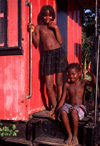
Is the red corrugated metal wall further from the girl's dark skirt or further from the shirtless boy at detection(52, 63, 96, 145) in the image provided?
the shirtless boy at detection(52, 63, 96, 145)

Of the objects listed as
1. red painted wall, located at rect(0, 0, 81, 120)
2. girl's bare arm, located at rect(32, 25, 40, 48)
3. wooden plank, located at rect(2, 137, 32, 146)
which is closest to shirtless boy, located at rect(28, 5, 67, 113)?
girl's bare arm, located at rect(32, 25, 40, 48)

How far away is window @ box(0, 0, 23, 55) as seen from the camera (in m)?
4.25

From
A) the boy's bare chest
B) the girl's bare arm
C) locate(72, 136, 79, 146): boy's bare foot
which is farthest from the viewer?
the girl's bare arm

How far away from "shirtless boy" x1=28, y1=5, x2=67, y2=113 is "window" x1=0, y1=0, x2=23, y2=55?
52 cm

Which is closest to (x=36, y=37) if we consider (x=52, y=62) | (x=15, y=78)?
(x=52, y=62)

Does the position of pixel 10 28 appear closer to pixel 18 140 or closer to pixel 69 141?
pixel 18 140

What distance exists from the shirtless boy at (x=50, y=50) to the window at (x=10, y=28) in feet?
1.70

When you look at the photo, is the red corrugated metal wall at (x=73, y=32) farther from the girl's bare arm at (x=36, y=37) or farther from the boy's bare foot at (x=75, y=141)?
the boy's bare foot at (x=75, y=141)

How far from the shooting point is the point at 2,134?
4.36m

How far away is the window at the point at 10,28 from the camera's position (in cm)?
425

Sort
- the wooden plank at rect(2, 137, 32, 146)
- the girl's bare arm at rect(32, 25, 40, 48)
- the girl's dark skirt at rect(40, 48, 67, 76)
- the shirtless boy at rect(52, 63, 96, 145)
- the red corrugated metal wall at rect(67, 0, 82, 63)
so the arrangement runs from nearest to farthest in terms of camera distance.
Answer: the shirtless boy at rect(52, 63, 96, 145), the wooden plank at rect(2, 137, 32, 146), the girl's bare arm at rect(32, 25, 40, 48), the girl's dark skirt at rect(40, 48, 67, 76), the red corrugated metal wall at rect(67, 0, 82, 63)

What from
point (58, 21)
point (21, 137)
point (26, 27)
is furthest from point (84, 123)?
point (58, 21)

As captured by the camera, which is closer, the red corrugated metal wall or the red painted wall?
the red painted wall

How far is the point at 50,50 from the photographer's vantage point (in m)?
4.80
